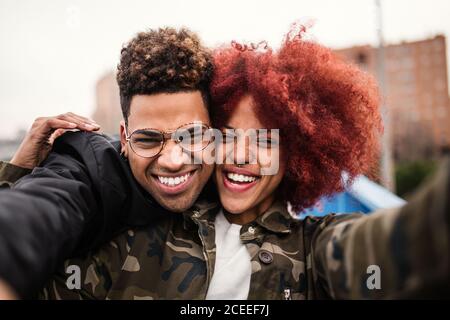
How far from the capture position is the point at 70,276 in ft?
5.90

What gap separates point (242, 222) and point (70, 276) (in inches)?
32.9

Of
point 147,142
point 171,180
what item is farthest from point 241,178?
point 147,142

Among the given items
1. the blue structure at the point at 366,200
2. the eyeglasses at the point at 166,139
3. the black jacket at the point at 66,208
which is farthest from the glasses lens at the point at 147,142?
the blue structure at the point at 366,200

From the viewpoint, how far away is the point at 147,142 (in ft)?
6.30

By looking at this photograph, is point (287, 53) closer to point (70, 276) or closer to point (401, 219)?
point (401, 219)

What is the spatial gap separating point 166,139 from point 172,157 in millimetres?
90

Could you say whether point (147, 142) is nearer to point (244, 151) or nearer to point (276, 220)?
point (244, 151)

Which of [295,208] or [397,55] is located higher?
[397,55]

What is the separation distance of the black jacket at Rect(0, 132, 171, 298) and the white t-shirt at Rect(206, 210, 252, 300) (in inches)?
13.3

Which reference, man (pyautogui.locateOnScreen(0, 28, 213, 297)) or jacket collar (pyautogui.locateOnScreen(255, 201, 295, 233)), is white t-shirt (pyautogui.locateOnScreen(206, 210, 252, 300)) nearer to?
jacket collar (pyautogui.locateOnScreen(255, 201, 295, 233))

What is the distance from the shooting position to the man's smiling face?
6.24ft

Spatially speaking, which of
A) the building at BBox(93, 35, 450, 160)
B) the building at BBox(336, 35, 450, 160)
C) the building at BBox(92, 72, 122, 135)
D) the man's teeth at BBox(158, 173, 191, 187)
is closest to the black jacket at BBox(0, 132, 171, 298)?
the man's teeth at BBox(158, 173, 191, 187)
